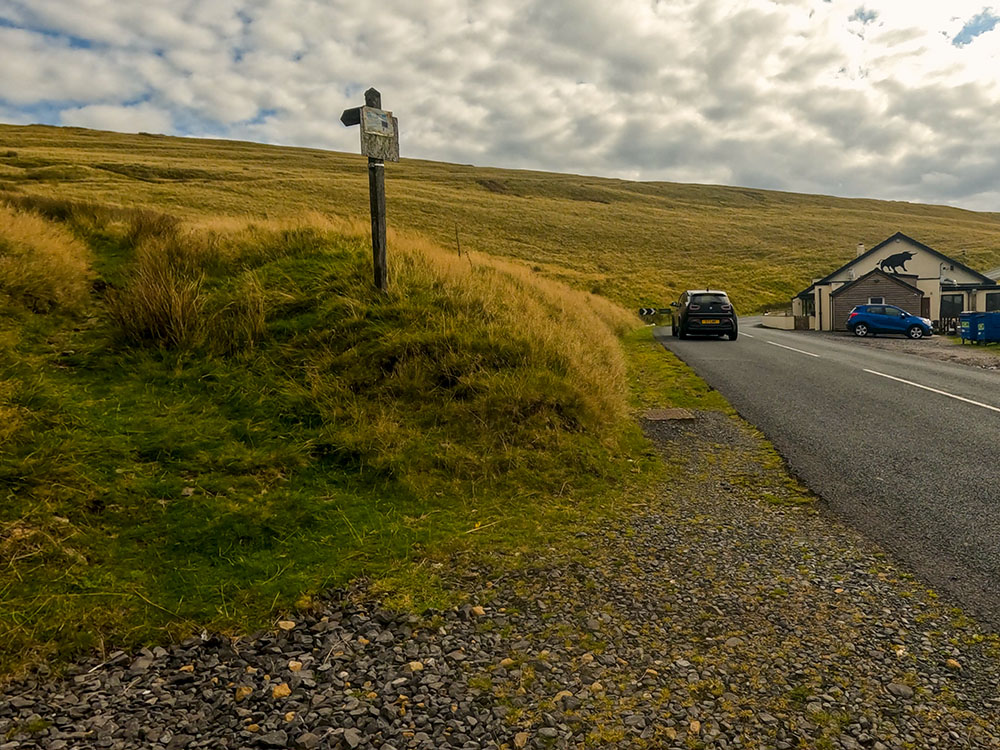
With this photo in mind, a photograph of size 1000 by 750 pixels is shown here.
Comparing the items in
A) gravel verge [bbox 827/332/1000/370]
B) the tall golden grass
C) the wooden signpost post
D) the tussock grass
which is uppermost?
the wooden signpost post

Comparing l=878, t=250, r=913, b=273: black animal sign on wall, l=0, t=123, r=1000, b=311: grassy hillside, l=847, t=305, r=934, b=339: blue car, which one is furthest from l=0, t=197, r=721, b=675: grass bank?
l=878, t=250, r=913, b=273: black animal sign on wall

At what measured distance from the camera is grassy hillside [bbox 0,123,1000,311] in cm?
4556

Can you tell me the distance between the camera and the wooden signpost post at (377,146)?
778 cm

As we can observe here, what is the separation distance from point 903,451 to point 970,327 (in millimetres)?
22972

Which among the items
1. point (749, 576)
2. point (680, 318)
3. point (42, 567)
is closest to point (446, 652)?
point (749, 576)

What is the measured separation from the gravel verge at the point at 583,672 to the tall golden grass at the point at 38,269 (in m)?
6.47

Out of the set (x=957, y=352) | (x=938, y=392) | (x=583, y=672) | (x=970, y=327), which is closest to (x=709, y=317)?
(x=957, y=352)

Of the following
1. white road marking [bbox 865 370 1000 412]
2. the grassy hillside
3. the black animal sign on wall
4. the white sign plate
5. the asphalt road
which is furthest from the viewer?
the black animal sign on wall

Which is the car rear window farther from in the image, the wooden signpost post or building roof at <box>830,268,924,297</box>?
building roof at <box>830,268,924,297</box>

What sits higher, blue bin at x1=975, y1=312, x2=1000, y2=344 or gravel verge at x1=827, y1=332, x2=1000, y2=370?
blue bin at x1=975, y1=312, x2=1000, y2=344

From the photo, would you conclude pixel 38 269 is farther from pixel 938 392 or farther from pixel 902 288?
pixel 902 288

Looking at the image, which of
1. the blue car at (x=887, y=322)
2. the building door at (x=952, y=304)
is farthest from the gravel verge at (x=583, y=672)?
the building door at (x=952, y=304)

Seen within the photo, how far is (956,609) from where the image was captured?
3.59 m

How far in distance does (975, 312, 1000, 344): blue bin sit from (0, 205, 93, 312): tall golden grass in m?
29.1
